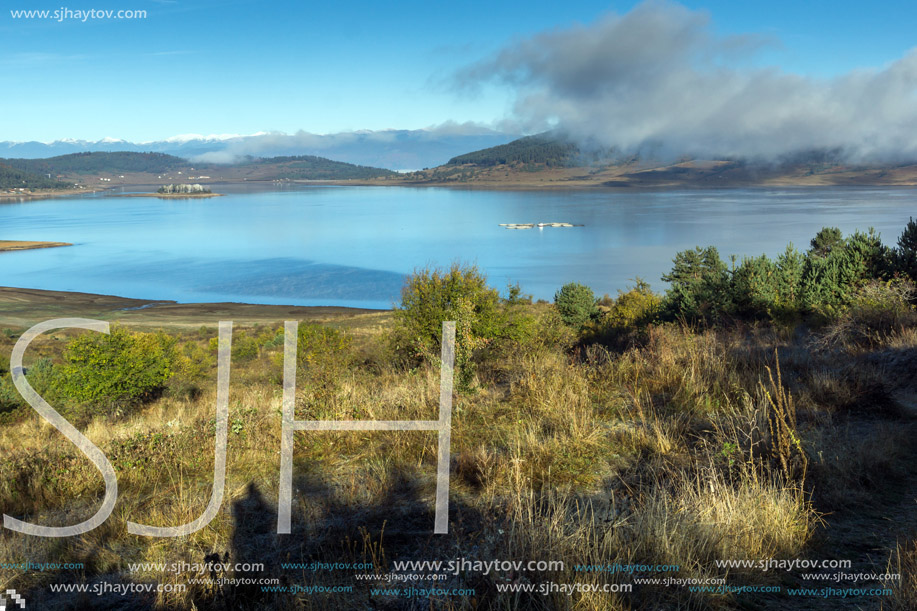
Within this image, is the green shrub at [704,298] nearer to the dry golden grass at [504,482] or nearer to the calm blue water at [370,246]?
the dry golden grass at [504,482]

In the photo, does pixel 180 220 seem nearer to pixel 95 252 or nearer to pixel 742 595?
pixel 95 252

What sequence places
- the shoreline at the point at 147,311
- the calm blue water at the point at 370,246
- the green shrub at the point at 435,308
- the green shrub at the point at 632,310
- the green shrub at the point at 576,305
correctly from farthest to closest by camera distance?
1. the calm blue water at the point at 370,246
2. the shoreline at the point at 147,311
3. the green shrub at the point at 576,305
4. the green shrub at the point at 632,310
5. the green shrub at the point at 435,308

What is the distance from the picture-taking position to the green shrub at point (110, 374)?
14180mm

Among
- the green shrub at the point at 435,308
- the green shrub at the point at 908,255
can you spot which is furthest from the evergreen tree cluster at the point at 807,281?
the green shrub at the point at 435,308

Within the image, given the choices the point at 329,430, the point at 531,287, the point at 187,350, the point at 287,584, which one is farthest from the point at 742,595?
the point at 531,287

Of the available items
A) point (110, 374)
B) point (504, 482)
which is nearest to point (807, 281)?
point (504, 482)

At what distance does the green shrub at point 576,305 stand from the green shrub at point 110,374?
1771 cm

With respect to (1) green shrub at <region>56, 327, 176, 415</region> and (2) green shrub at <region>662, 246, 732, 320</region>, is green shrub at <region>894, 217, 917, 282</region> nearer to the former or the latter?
(2) green shrub at <region>662, 246, 732, 320</region>

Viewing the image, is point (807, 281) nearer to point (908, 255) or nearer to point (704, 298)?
point (908, 255)

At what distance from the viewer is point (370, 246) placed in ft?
262

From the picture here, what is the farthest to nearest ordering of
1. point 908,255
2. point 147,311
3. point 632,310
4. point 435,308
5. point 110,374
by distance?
1. point 147,311
2. point 632,310
3. point 110,374
4. point 908,255
5. point 435,308

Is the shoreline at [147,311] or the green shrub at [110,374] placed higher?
the green shrub at [110,374]

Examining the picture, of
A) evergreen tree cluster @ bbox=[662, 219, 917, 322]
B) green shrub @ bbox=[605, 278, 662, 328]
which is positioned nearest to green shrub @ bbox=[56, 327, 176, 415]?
evergreen tree cluster @ bbox=[662, 219, 917, 322]

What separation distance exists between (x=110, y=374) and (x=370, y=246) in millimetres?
66515
